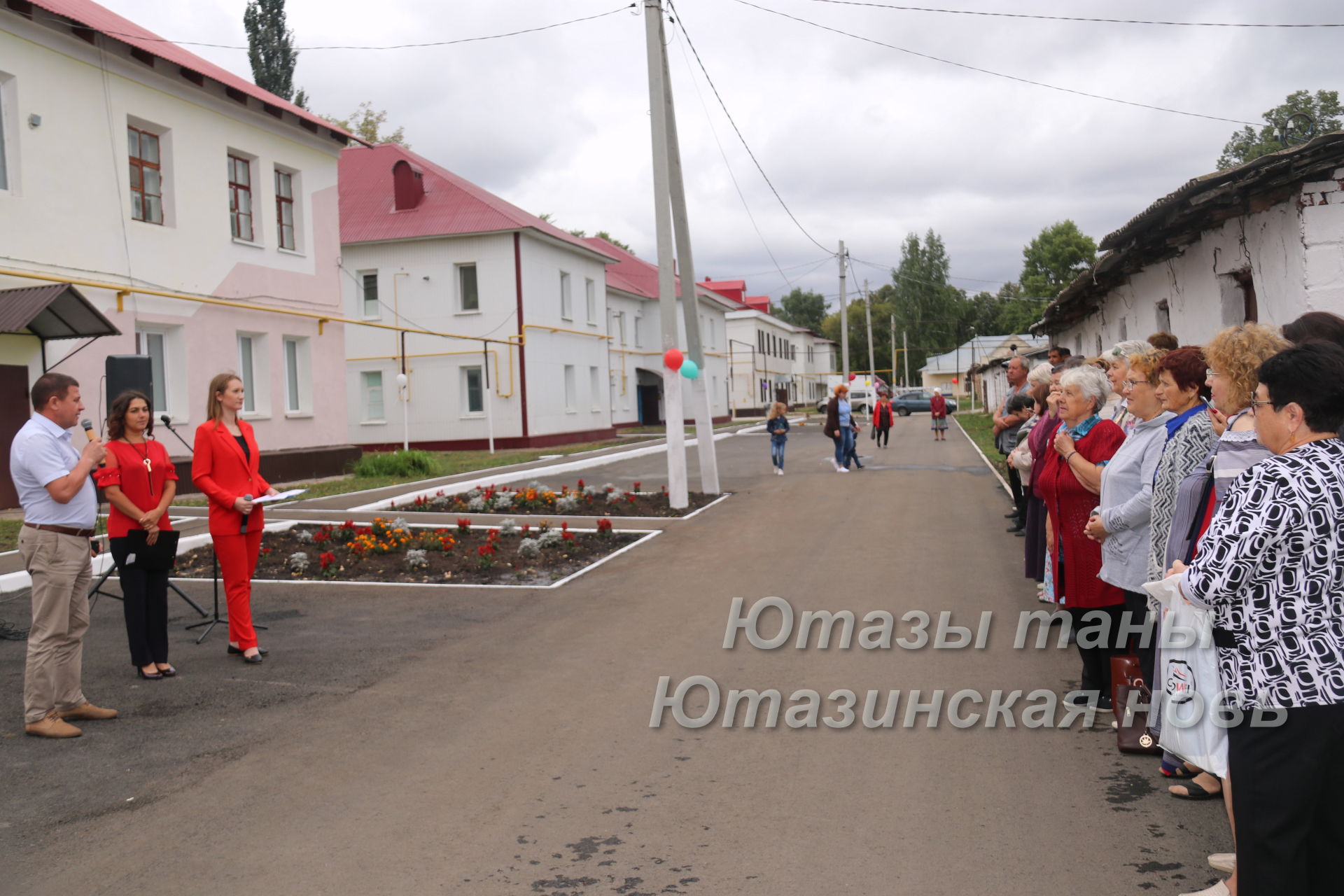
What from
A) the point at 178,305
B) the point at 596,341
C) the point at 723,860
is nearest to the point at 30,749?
the point at 723,860

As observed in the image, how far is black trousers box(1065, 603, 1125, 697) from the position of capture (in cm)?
572

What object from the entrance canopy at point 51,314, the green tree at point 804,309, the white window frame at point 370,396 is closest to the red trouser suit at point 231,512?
the entrance canopy at point 51,314

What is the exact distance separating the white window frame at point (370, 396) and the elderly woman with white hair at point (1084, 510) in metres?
31.3

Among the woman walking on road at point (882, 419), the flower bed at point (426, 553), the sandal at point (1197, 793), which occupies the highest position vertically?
the woman walking on road at point (882, 419)

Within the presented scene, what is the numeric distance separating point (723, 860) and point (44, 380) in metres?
4.81

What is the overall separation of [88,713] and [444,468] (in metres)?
17.5

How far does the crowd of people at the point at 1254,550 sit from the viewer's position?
9.70 feet

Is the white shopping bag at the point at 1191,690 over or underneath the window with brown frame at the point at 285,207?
underneath

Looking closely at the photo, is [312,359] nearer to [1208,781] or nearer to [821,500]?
[821,500]

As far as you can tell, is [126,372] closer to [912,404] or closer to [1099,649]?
[1099,649]

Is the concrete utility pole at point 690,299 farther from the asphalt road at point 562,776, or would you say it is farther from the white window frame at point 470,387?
the white window frame at point 470,387

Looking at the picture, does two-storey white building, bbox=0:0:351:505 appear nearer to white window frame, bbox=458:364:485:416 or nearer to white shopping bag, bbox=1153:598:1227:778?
white window frame, bbox=458:364:485:416

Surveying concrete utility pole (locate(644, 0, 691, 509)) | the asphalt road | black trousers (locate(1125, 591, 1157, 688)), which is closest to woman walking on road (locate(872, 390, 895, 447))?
concrete utility pole (locate(644, 0, 691, 509))

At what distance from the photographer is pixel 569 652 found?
7449mm
